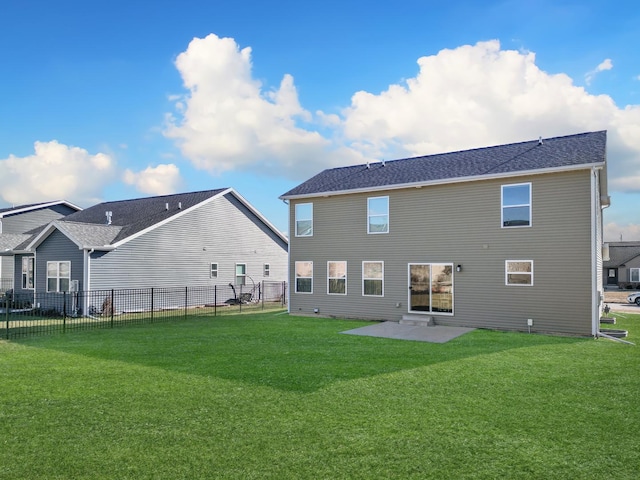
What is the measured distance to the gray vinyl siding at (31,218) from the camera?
2795 cm

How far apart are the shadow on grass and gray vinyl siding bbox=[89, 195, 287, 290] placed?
A: 18.2ft

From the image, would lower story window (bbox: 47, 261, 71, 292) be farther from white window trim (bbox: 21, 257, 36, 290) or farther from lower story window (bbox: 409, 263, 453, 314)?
lower story window (bbox: 409, 263, 453, 314)

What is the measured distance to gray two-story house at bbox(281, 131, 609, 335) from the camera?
41.4 ft

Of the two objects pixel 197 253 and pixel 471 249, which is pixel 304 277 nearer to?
pixel 471 249

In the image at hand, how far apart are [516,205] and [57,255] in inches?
747

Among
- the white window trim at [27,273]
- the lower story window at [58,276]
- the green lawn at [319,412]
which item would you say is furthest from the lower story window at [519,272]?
the white window trim at [27,273]

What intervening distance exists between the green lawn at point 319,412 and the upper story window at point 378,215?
6.49 metres

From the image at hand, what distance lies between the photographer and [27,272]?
21141mm

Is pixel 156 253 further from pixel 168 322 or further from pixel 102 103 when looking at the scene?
pixel 102 103

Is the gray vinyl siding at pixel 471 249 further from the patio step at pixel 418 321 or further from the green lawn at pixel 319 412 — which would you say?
the green lawn at pixel 319 412

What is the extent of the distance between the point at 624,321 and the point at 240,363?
16055 millimetres

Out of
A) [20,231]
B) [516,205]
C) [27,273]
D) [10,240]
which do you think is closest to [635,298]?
[516,205]

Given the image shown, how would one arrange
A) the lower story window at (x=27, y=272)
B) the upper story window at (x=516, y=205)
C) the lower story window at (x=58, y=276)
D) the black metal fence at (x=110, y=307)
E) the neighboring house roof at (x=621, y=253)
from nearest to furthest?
1. the upper story window at (x=516, y=205)
2. the black metal fence at (x=110, y=307)
3. the lower story window at (x=58, y=276)
4. the lower story window at (x=27, y=272)
5. the neighboring house roof at (x=621, y=253)

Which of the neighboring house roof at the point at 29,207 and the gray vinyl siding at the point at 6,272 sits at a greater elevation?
the neighboring house roof at the point at 29,207
